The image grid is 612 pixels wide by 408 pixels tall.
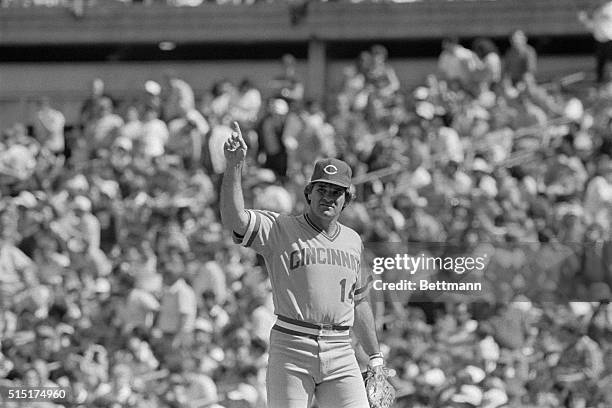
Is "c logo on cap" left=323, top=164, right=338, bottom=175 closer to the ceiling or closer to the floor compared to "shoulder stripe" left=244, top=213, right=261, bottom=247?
closer to the ceiling

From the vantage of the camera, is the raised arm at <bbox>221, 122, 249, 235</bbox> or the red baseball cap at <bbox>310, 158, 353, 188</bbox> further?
the red baseball cap at <bbox>310, 158, 353, 188</bbox>

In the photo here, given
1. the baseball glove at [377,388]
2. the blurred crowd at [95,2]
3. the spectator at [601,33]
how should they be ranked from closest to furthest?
1. the baseball glove at [377,388]
2. the spectator at [601,33]
3. the blurred crowd at [95,2]

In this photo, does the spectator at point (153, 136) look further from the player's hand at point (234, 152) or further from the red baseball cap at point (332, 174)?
the player's hand at point (234, 152)

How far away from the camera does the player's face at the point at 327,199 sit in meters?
7.45

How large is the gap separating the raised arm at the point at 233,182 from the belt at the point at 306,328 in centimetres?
57

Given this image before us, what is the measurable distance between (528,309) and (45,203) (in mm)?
5887

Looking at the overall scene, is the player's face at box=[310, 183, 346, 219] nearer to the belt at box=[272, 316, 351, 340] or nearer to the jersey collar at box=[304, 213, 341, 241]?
the jersey collar at box=[304, 213, 341, 241]

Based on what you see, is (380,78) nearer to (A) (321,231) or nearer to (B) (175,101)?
(B) (175,101)

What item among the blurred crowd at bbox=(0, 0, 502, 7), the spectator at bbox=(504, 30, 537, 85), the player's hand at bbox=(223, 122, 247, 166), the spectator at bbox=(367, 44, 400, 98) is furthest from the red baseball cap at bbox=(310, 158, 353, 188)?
the blurred crowd at bbox=(0, 0, 502, 7)

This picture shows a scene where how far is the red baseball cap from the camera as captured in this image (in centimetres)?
739

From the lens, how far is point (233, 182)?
7113 millimetres

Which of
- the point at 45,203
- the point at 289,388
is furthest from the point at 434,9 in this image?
the point at 289,388

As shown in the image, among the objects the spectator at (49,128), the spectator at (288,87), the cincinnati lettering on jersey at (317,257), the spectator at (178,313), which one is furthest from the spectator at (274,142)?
the cincinnati lettering on jersey at (317,257)

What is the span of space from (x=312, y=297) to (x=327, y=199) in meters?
0.51
